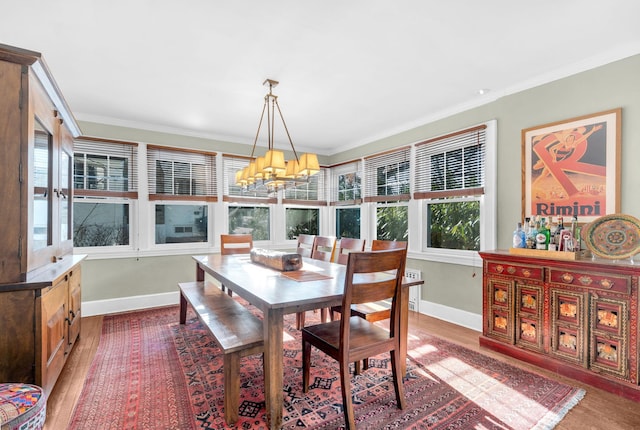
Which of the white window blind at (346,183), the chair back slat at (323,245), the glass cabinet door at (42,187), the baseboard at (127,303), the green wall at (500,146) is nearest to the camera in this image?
the glass cabinet door at (42,187)

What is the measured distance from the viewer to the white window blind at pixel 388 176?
4.23 m

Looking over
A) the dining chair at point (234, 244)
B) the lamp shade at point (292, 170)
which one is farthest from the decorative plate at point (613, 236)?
the dining chair at point (234, 244)

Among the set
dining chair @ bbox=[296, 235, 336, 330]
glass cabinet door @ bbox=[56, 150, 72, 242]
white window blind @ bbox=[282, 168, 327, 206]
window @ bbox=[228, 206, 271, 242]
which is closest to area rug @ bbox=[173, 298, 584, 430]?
dining chair @ bbox=[296, 235, 336, 330]

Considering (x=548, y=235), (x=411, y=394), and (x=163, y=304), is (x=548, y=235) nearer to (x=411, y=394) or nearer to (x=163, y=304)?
(x=411, y=394)

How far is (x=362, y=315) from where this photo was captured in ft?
8.26

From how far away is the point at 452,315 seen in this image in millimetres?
→ 3535

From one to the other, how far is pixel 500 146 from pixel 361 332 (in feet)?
8.10

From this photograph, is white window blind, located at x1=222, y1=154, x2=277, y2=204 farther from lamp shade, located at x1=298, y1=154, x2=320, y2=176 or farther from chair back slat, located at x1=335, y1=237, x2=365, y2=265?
lamp shade, located at x1=298, y1=154, x2=320, y2=176

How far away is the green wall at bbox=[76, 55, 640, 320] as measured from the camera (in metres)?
2.36

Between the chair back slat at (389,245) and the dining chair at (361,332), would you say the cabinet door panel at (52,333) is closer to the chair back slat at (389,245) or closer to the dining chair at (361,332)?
the dining chair at (361,332)

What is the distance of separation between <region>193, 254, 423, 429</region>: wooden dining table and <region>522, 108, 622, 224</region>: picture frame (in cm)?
162

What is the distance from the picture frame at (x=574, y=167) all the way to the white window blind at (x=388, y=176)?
1.50 meters

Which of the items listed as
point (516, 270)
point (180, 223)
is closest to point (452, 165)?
point (516, 270)

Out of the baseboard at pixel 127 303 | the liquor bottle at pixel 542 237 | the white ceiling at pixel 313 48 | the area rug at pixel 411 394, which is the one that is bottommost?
the area rug at pixel 411 394
